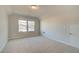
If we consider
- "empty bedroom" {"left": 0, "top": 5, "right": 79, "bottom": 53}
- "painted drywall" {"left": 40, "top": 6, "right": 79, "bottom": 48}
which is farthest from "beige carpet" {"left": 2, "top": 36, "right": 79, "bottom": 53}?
"painted drywall" {"left": 40, "top": 6, "right": 79, "bottom": 48}

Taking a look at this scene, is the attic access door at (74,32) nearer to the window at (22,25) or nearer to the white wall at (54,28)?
the white wall at (54,28)

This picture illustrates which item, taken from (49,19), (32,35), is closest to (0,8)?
(32,35)

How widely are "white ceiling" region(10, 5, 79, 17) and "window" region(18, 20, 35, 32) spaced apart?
0.49 feet

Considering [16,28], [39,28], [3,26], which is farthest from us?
[39,28]

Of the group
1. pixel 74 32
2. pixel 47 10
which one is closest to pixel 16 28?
pixel 47 10

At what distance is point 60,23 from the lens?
62.9 inches

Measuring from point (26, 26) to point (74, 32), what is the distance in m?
0.80

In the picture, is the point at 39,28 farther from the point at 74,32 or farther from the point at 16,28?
the point at 74,32

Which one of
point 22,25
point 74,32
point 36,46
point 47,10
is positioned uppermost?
point 47,10

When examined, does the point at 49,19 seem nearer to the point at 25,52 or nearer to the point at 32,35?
the point at 32,35

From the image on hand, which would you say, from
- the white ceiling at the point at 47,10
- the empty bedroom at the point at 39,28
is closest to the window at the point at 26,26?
the empty bedroom at the point at 39,28

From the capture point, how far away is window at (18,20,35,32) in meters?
1.56

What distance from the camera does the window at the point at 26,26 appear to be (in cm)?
156

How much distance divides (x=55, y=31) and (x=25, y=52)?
2.13 feet
